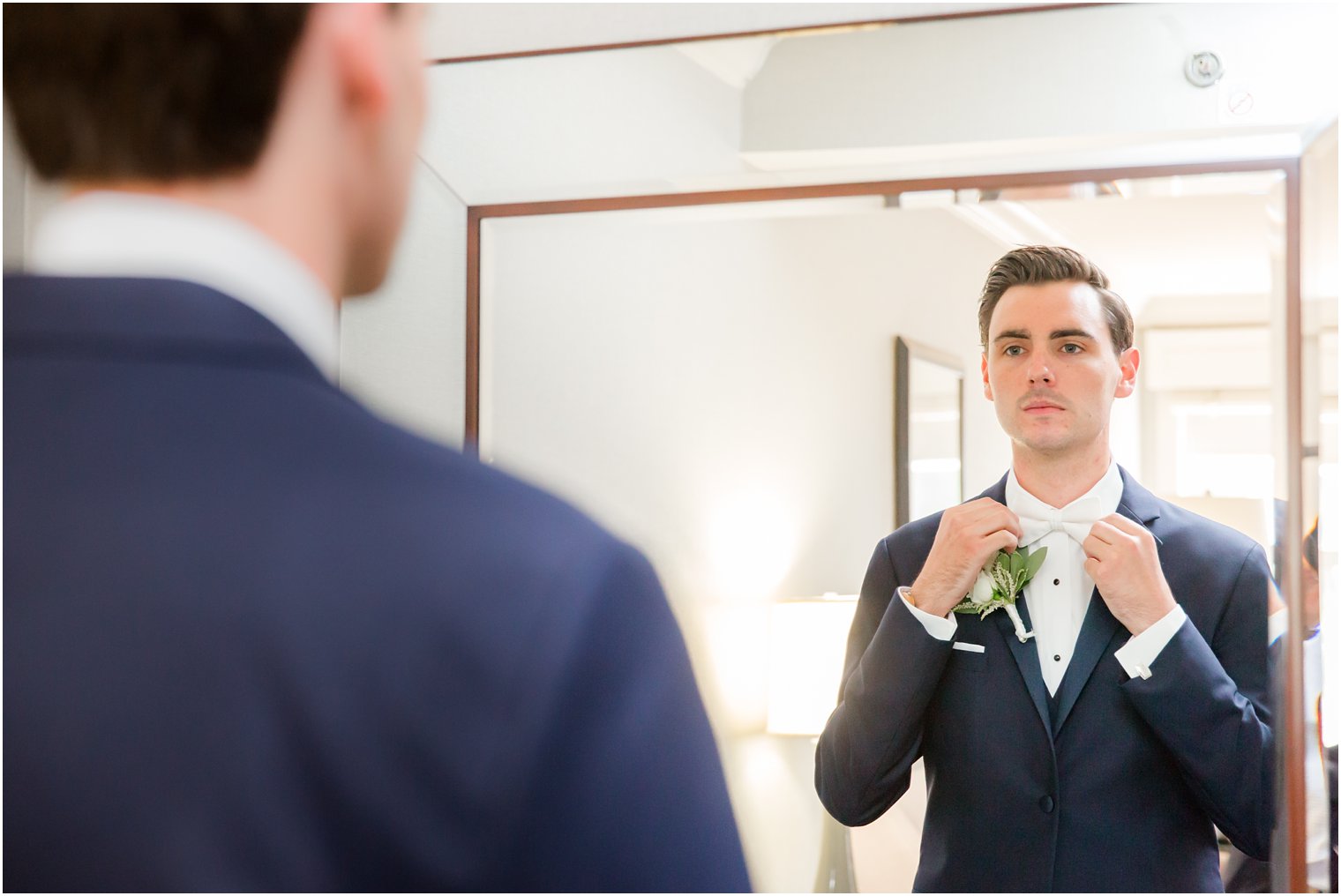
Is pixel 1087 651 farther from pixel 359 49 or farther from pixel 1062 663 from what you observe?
pixel 359 49

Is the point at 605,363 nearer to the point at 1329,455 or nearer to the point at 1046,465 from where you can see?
the point at 1046,465

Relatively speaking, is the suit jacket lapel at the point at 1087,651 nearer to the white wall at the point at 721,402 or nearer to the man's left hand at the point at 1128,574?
the man's left hand at the point at 1128,574

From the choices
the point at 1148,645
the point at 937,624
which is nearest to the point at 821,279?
the point at 937,624

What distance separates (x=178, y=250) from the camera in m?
0.34

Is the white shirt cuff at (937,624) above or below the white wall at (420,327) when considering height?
below

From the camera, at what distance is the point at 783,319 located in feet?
5.31

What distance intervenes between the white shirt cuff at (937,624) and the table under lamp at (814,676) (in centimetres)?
19

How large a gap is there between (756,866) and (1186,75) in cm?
123

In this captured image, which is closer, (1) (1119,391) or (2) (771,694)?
(1) (1119,391)

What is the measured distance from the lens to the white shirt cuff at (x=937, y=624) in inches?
52.2

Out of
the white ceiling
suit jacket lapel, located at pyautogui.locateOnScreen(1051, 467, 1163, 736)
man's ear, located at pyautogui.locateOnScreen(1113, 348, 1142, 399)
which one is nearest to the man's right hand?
suit jacket lapel, located at pyautogui.locateOnScreen(1051, 467, 1163, 736)

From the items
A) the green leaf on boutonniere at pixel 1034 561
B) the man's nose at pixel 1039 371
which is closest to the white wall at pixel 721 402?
the man's nose at pixel 1039 371

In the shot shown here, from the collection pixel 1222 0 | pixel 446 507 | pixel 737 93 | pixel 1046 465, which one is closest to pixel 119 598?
pixel 446 507

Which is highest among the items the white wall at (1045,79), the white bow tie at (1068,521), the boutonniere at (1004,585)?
the white wall at (1045,79)
